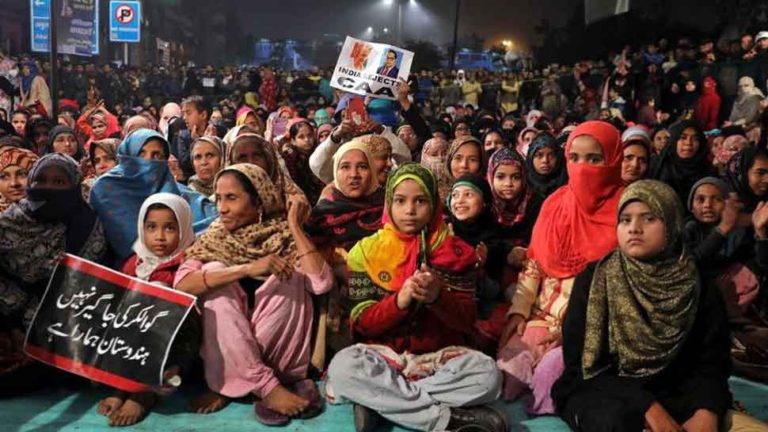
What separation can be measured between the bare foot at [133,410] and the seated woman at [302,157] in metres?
3.06

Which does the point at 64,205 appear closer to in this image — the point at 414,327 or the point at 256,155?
the point at 256,155

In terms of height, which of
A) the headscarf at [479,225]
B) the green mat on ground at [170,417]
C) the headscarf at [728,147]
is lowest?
the green mat on ground at [170,417]

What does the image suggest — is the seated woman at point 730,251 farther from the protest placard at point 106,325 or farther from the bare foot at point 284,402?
the protest placard at point 106,325

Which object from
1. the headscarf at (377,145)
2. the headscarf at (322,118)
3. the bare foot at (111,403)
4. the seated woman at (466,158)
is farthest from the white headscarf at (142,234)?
the headscarf at (322,118)

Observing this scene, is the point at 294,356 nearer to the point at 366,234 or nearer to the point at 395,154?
the point at 366,234

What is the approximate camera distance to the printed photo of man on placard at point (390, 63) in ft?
24.1

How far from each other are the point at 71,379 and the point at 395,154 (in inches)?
137

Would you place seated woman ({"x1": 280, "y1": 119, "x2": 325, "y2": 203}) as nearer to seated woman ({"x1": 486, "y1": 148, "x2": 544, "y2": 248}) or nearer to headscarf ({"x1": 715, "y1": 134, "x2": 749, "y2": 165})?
seated woman ({"x1": 486, "y1": 148, "x2": 544, "y2": 248})

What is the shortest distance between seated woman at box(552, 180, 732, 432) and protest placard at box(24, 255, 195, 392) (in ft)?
5.64

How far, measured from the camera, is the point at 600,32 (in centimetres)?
1908

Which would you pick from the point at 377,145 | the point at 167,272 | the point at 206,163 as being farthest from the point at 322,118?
the point at 167,272

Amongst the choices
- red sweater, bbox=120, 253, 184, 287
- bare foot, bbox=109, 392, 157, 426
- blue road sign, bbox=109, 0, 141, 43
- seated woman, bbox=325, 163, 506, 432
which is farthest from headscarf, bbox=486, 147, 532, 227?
blue road sign, bbox=109, 0, 141, 43

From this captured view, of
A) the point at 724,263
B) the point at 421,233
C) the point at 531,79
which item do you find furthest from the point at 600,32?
Answer: the point at 421,233

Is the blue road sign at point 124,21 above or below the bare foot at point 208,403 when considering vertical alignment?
above
